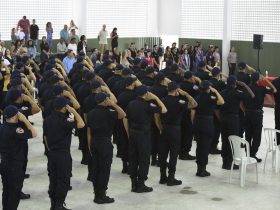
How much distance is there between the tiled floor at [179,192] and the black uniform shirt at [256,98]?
129 centimetres

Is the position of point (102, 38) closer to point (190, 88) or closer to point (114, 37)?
point (114, 37)

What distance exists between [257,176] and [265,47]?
52.5 feet

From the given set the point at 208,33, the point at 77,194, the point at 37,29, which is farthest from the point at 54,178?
the point at 208,33

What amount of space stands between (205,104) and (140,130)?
174cm

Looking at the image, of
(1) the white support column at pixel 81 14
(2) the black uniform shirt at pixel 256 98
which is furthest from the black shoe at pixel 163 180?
(1) the white support column at pixel 81 14

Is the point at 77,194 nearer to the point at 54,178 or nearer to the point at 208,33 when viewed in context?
the point at 54,178

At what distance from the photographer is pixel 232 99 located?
1148 centimetres

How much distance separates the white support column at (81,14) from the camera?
26.9 m

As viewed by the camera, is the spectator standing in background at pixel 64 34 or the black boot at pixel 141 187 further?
the spectator standing in background at pixel 64 34

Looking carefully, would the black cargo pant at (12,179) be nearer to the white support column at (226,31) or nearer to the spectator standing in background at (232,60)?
the spectator standing in background at (232,60)

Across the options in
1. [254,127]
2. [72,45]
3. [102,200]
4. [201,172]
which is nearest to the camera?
[102,200]

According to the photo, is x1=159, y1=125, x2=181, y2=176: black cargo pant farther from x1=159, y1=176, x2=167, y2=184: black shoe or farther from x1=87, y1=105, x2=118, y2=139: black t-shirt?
x1=87, y1=105, x2=118, y2=139: black t-shirt

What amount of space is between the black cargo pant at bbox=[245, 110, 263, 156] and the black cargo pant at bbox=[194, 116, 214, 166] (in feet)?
4.29

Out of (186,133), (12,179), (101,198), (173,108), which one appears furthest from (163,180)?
(12,179)
